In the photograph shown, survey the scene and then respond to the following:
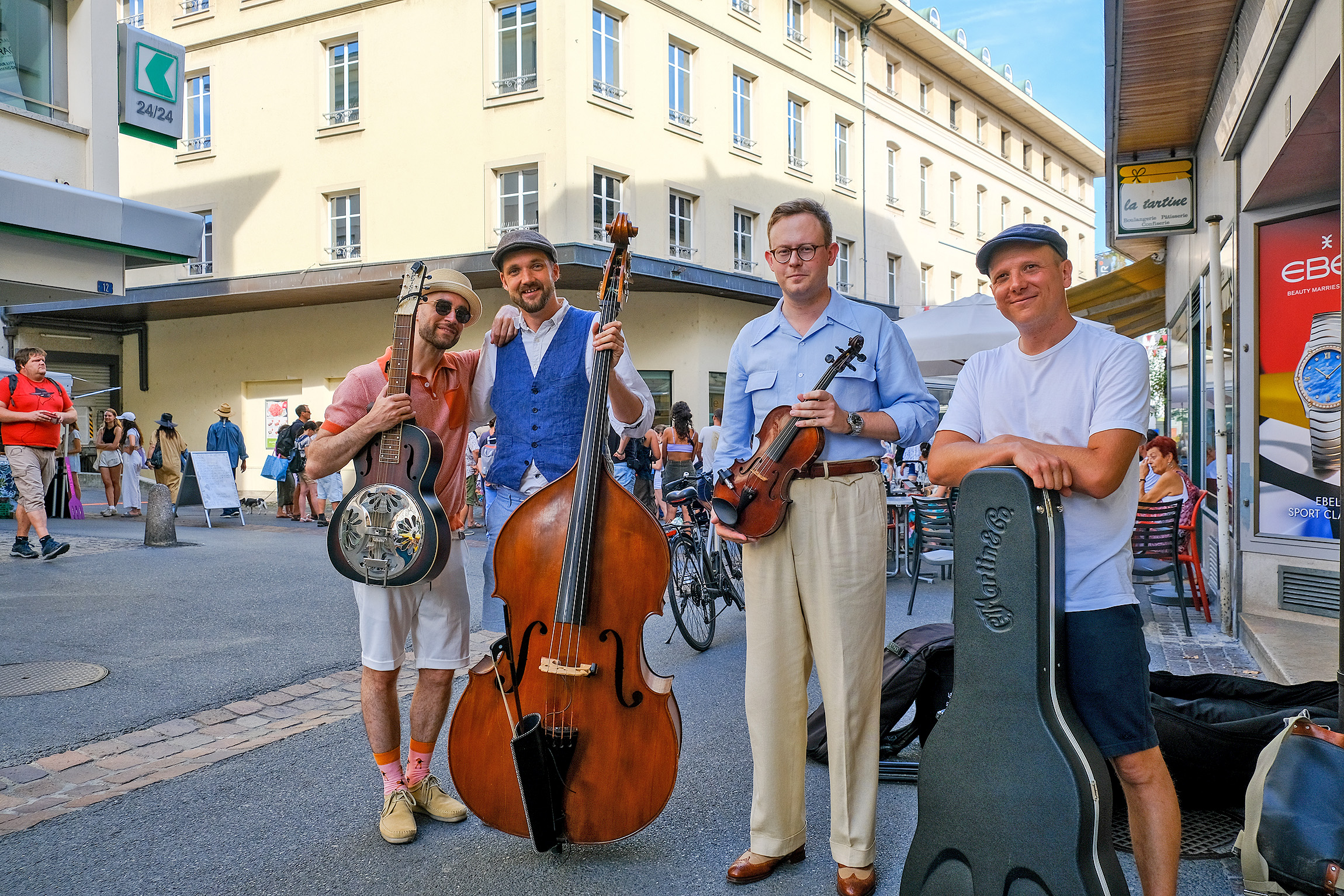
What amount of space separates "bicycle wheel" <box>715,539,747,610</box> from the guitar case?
14.8 feet

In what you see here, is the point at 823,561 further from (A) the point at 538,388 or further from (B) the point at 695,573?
(B) the point at 695,573

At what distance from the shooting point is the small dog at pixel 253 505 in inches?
747

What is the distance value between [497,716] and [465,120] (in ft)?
58.5

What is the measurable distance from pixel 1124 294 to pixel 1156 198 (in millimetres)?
5264

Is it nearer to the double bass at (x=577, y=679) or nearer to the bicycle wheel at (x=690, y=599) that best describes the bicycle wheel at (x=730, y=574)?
the bicycle wheel at (x=690, y=599)

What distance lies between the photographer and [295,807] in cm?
369

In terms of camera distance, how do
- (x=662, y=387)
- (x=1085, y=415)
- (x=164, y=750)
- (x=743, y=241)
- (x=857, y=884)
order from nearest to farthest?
(x=1085, y=415), (x=857, y=884), (x=164, y=750), (x=662, y=387), (x=743, y=241)

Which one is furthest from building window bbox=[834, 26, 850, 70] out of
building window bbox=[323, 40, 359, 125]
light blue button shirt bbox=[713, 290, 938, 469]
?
light blue button shirt bbox=[713, 290, 938, 469]

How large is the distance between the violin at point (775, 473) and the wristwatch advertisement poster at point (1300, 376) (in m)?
4.62

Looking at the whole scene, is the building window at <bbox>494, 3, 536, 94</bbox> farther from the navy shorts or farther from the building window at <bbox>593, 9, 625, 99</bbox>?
the navy shorts

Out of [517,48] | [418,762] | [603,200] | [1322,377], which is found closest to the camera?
[418,762]

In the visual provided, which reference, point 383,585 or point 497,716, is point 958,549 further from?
point 383,585

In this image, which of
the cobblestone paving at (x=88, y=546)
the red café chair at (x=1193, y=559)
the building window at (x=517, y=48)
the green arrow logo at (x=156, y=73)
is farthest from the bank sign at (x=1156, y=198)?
the building window at (x=517, y=48)

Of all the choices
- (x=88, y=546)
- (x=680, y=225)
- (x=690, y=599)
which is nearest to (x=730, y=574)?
(x=690, y=599)
